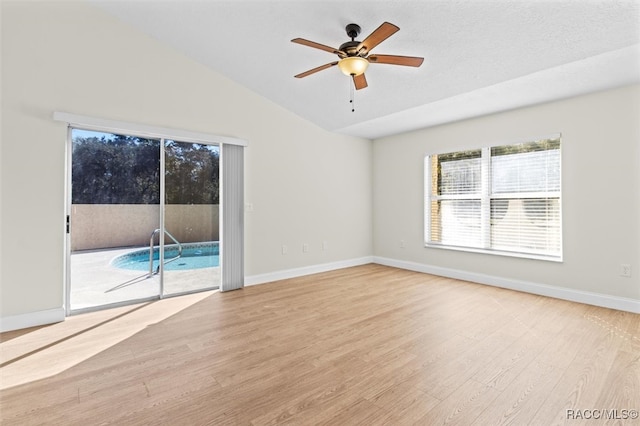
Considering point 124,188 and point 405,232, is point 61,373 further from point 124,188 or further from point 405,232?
point 405,232

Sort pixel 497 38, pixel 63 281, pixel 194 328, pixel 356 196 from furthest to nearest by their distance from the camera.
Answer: pixel 356 196 → pixel 63 281 → pixel 194 328 → pixel 497 38

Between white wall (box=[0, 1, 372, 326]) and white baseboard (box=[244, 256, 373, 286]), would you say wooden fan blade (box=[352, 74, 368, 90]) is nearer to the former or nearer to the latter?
white wall (box=[0, 1, 372, 326])

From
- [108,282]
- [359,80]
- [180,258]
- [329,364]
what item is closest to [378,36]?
[359,80]

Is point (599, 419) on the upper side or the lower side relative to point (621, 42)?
lower

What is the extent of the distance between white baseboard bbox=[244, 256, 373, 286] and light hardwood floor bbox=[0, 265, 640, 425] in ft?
2.92

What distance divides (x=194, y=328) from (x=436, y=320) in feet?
8.25

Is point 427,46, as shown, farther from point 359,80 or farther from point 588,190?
point 588,190

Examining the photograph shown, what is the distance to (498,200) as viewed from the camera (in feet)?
15.0

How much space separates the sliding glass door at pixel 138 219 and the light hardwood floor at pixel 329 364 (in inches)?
15.4

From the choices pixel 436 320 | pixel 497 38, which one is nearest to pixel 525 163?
pixel 497 38

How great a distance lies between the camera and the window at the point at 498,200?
4.06 metres

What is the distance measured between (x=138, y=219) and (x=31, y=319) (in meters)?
1.41

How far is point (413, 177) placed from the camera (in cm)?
558

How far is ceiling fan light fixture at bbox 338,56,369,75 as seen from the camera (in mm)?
2645
